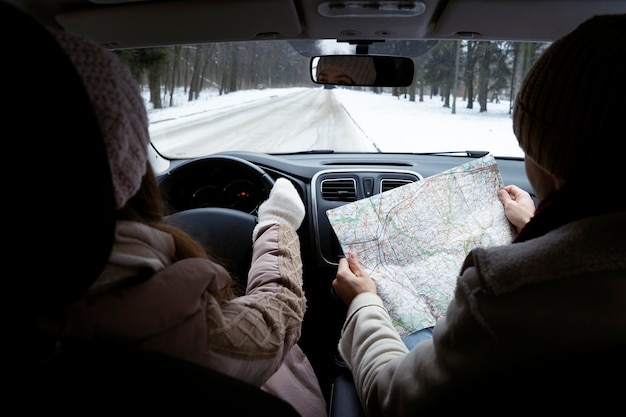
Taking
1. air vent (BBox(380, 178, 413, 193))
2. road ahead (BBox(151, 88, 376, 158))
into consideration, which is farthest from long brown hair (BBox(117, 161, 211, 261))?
road ahead (BBox(151, 88, 376, 158))

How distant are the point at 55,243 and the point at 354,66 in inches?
101

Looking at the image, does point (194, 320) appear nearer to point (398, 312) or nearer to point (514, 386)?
point (514, 386)

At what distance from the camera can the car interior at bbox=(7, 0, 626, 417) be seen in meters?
0.68

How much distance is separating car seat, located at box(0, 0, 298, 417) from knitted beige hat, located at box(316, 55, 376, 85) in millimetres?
2416

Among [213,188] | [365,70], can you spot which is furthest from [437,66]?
[213,188]

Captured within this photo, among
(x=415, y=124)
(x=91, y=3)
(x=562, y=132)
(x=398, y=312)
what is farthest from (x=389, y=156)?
(x=415, y=124)

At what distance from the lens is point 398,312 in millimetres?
1851

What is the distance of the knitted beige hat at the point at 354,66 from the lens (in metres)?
2.93

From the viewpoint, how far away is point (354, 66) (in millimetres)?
2973

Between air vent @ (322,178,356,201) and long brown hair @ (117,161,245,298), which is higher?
long brown hair @ (117,161,245,298)

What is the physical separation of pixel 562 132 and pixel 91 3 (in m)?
2.30

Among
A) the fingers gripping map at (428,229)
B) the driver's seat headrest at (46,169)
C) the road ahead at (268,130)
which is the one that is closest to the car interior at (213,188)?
the driver's seat headrest at (46,169)

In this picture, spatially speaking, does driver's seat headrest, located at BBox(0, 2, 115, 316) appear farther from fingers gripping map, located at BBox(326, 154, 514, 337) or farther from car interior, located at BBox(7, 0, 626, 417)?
fingers gripping map, located at BBox(326, 154, 514, 337)

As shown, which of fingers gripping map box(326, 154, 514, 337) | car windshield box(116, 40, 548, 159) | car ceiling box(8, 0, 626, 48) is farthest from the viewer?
car windshield box(116, 40, 548, 159)
